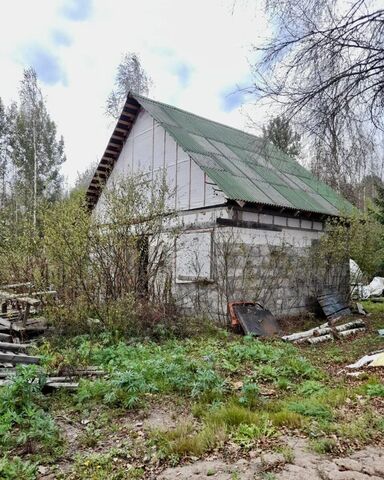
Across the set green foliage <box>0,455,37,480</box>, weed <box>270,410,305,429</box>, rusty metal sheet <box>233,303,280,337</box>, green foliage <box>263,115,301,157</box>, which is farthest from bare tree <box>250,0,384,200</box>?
green foliage <box>0,455,37,480</box>

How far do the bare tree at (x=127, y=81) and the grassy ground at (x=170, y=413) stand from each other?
2176 cm

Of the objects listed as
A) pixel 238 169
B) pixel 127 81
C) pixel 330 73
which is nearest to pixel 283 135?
pixel 330 73

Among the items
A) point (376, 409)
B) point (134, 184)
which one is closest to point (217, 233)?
point (134, 184)

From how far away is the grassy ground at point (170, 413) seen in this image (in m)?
3.28

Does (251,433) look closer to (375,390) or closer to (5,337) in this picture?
(375,390)

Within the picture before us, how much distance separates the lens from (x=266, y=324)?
9.18m

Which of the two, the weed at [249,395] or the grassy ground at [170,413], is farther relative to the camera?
the weed at [249,395]

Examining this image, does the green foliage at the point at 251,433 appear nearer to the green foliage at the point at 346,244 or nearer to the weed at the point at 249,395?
the weed at the point at 249,395

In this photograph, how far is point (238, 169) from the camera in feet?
36.5

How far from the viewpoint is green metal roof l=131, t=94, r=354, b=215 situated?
998 cm

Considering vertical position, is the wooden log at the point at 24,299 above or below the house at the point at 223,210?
below

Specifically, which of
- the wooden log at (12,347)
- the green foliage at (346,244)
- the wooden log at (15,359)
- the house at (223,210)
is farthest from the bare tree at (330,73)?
the green foliage at (346,244)

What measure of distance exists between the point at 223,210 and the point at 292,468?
694 centimetres

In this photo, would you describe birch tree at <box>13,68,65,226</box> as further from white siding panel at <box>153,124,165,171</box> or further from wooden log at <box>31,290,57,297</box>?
wooden log at <box>31,290,57,297</box>
